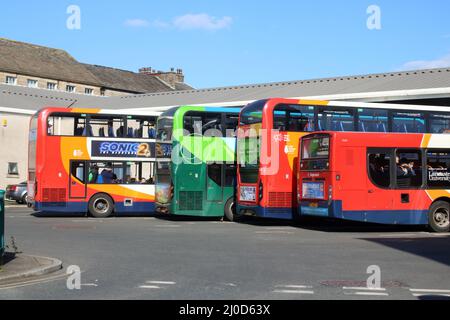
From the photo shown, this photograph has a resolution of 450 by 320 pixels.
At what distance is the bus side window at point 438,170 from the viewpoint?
64.4 ft

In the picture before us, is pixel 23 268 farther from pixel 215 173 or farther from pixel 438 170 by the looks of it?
pixel 438 170

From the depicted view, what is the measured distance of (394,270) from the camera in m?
11.4

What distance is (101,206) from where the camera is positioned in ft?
83.8

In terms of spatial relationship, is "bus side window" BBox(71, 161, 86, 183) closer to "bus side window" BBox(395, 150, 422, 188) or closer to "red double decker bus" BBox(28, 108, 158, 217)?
"red double decker bus" BBox(28, 108, 158, 217)

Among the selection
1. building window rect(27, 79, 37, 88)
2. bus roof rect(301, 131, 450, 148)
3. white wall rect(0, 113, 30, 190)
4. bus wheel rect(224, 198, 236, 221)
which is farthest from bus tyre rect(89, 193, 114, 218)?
building window rect(27, 79, 37, 88)

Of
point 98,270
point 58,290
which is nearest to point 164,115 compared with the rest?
point 98,270

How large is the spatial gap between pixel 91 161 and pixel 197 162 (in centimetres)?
482

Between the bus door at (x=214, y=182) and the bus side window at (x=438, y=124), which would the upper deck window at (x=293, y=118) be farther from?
the bus side window at (x=438, y=124)

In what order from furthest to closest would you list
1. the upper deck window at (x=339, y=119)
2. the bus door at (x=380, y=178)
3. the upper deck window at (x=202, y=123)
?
the upper deck window at (x=202, y=123)
the upper deck window at (x=339, y=119)
the bus door at (x=380, y=178)

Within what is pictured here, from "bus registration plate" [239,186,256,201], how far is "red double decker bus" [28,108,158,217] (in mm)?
4944

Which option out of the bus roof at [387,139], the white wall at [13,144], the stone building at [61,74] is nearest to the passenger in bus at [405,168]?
the bus roof at [387,139]

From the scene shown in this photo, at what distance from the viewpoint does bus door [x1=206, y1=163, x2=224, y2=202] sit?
22938 mm

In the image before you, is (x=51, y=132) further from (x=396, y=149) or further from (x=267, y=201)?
(x=396, y=149)
